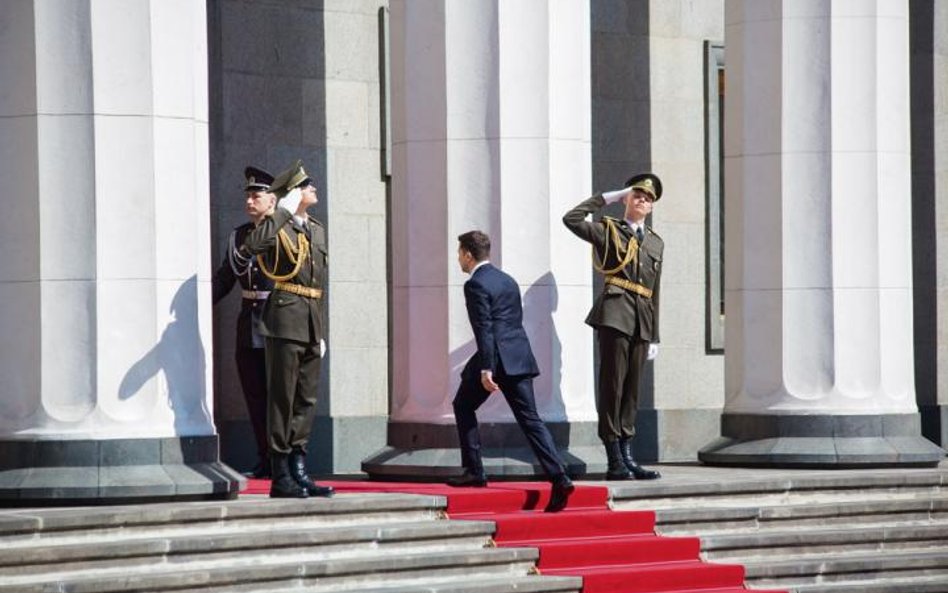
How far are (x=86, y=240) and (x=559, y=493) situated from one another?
12.7ft

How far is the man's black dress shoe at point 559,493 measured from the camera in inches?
620

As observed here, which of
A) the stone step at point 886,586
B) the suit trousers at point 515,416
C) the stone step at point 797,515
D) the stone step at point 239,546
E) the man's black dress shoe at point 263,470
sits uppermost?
the suit trousers at point 515,416

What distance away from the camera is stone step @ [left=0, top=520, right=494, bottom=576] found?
1324 centimetres

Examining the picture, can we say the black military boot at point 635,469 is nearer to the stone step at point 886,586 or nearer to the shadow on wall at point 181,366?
the stone step at point 886,586

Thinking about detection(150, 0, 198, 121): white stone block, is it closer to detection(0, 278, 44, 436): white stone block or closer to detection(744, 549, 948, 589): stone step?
detection(0, 278, 44, 436): white stone block

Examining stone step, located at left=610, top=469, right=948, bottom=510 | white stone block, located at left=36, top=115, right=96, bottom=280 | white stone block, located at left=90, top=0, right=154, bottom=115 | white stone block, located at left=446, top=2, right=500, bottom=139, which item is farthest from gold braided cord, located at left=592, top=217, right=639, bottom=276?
white stone block, located at left=36, top=115, right=96, bottom=280

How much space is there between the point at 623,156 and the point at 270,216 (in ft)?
25.5

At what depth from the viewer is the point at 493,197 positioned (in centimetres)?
1761

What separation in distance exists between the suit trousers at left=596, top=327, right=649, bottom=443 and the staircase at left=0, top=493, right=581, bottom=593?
7.33 ft

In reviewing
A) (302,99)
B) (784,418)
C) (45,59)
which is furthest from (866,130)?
(45,59)

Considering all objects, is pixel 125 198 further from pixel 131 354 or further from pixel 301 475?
pixel 301 475

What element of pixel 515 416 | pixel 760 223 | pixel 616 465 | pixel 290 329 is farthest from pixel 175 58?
pixel 760 223

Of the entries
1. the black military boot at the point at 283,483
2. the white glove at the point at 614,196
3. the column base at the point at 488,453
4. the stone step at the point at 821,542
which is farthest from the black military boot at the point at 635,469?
the black military boot at the point at 283,483

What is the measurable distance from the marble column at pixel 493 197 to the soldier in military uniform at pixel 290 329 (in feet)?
7.80
